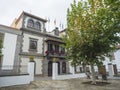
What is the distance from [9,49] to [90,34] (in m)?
11.8

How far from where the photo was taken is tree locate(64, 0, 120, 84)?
34.0 ft

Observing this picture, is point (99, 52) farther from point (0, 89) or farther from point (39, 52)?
point (39, 52)

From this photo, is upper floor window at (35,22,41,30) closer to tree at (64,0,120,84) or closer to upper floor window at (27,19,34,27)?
upper floor window at (27,19,34,27)

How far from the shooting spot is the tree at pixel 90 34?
10.4 metres

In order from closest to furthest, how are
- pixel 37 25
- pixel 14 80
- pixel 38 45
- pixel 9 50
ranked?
pixel 14 80 < pixel 9 50 < pixel 38 45 < pixel 37 25

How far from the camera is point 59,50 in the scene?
22.3 metres

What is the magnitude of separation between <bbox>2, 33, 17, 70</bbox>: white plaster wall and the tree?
889cm

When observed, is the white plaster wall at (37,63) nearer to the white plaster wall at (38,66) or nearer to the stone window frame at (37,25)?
the white plaster wall at (38,66)

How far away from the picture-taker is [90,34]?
10594 mm

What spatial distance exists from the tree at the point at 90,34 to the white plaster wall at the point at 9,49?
350 inches

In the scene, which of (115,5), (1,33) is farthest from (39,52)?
(115,5)

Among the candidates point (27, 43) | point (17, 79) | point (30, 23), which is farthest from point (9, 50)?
point (17, 79)

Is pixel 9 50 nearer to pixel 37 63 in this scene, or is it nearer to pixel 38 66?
pixel 37 63

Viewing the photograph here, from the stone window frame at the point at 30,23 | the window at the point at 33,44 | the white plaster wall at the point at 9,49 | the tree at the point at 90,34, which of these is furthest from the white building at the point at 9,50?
the tree at the point at 90,34
